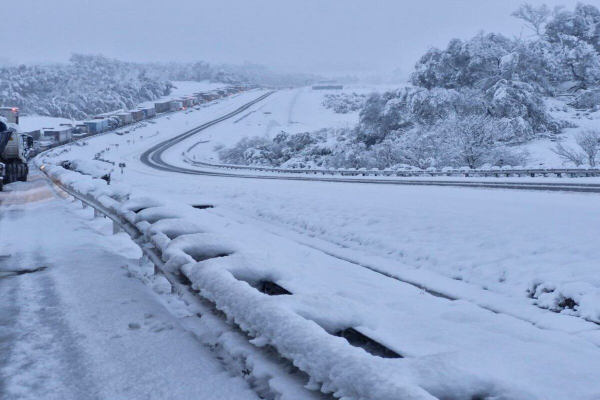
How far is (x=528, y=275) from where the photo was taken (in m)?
9.48

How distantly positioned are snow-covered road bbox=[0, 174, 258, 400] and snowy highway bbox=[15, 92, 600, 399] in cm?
58

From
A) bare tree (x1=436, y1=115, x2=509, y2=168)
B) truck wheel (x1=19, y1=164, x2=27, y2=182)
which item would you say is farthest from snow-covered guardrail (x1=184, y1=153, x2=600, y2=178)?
truck wheel (x1=19, y1=164, x2=27, y2=182)

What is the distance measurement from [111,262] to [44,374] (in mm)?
3993

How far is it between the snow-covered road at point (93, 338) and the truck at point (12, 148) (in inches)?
832

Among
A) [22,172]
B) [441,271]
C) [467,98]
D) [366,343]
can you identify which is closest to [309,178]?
[22,172]

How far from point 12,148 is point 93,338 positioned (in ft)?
86.8

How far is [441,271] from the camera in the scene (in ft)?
34.8

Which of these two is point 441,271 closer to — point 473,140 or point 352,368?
point 352,368

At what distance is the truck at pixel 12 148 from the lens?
27.3 metres

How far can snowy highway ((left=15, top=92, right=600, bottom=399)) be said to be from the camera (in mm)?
4207

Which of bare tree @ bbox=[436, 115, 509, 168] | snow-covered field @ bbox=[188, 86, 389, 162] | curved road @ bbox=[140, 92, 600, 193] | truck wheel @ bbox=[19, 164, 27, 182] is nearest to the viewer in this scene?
curved road @ bbox=[140, 92, 600, 193]

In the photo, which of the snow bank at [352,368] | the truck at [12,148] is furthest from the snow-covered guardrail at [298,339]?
the truck at [12,148]

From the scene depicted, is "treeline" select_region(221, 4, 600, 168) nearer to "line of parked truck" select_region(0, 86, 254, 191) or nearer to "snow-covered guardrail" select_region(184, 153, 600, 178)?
"snow-covered guardrail" select_region(184, 153, 600, 178)

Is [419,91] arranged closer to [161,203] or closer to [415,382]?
[161,203]
